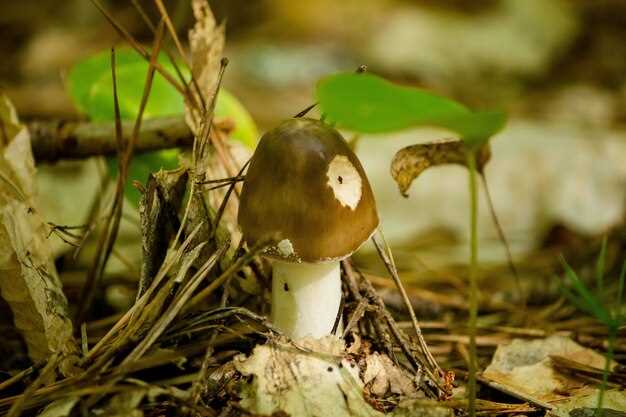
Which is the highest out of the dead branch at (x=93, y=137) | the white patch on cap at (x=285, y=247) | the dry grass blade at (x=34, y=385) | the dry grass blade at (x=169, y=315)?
the dead branch at (x=93, y=137)

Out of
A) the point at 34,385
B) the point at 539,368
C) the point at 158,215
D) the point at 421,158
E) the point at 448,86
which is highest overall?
the point at 448,86

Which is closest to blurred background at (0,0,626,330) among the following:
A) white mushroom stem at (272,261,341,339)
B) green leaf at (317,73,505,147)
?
white mushroom stem at (272,261,341,339)

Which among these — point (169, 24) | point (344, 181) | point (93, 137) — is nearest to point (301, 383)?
point (344, 181)

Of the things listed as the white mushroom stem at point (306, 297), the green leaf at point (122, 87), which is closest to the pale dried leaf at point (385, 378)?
the white mushroom stem at point (306, 297)

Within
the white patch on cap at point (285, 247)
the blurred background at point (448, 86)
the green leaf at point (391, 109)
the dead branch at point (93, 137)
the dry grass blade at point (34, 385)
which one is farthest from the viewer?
the blurred background at point (448, 86)

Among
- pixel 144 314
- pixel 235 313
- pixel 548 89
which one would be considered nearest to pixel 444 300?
pixel 235 313

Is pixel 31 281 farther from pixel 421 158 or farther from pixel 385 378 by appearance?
pixel 421 158

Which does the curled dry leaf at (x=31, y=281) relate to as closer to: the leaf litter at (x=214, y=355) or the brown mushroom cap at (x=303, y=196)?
the leaf litter at (x=214, y=355)

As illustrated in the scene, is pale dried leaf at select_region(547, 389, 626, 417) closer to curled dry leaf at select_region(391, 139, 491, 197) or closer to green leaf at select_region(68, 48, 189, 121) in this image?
curled dry leaf at select_region(391, 139, 491, 197)
